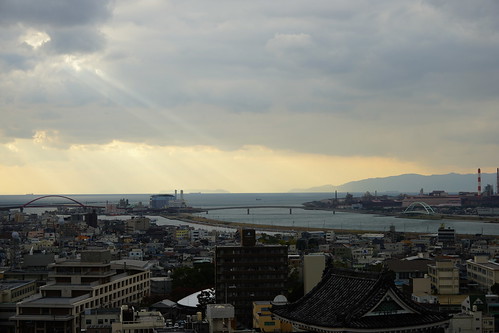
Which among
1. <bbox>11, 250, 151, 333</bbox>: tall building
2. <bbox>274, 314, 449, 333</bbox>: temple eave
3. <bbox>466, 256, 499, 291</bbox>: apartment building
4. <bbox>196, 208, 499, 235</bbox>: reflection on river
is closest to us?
<bbox>274, 314, 449, 333</bbox>: temple eave

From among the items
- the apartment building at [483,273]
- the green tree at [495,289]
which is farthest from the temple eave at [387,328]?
the apartment building at [483,273]

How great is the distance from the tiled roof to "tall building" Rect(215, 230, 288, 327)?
17121mm

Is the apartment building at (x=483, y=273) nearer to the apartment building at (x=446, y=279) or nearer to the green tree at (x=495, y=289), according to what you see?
the green tree at (x=495, y=289)

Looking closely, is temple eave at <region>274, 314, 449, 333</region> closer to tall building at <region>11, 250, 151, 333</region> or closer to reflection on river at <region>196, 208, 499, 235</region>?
tall building at <region>11, 250, 151, 333</region>

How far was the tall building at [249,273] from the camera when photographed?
27078mm

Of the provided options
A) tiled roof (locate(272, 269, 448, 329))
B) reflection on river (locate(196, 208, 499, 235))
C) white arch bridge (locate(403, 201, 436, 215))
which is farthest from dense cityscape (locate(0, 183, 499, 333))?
white arch bridge (locate(403, 201, 436, 215))

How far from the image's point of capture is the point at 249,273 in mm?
27656

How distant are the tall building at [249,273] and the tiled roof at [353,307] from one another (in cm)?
1712

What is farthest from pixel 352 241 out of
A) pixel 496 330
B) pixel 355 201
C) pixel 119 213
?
pixel 355 201

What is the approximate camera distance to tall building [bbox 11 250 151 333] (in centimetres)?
2197

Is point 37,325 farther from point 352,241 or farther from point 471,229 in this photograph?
point 471,229

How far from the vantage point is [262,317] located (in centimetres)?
2228

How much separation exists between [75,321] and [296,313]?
46.1 feet

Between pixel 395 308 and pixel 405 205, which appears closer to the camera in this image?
pixel 395 308
